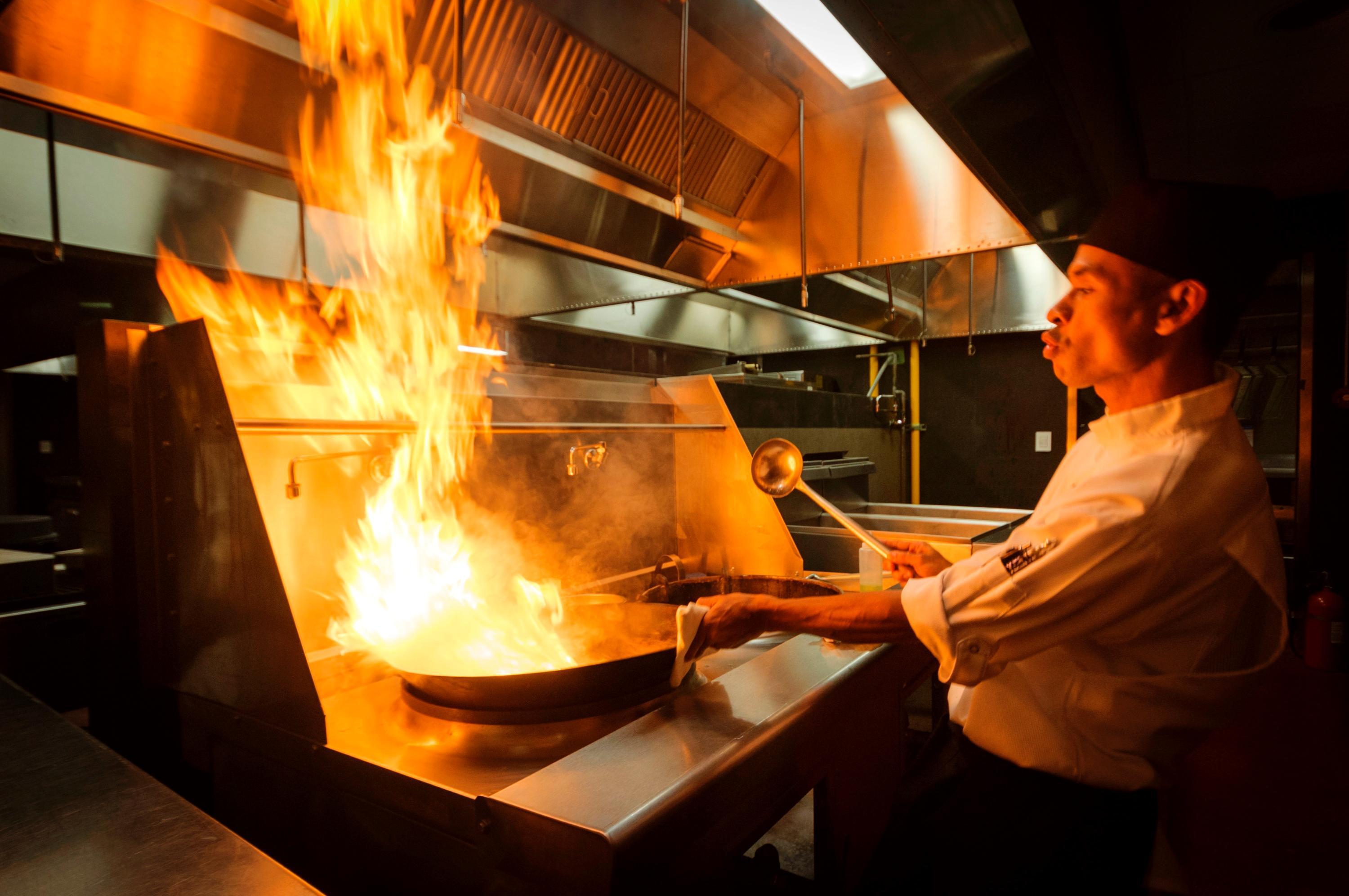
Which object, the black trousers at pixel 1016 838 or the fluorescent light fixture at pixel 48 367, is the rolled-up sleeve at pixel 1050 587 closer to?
the black trousers at pixel 1016 838

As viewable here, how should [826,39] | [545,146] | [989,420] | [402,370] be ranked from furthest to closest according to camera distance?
[989,420] < [826,39] < [545,146] < [402,370]

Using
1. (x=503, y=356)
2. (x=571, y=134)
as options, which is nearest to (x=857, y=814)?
(x=571, y=134)

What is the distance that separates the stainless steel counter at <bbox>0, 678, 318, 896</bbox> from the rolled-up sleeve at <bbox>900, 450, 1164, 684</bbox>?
90 centimetres

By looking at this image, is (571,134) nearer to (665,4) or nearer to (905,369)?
(665,4)

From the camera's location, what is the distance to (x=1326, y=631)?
3523 mm

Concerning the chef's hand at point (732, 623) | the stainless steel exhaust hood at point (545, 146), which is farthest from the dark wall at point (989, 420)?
the chef's hand at point (732, 623)

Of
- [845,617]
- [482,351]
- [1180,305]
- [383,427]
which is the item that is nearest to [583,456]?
[383,427]

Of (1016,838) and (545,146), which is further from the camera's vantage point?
(545,146)

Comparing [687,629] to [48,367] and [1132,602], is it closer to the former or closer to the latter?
[1132,602]

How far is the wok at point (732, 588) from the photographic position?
5.19 feet

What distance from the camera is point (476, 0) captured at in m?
1.62

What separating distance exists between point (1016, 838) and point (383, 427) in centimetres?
143

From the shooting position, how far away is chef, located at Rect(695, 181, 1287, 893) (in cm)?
100

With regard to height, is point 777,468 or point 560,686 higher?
point 777,468
